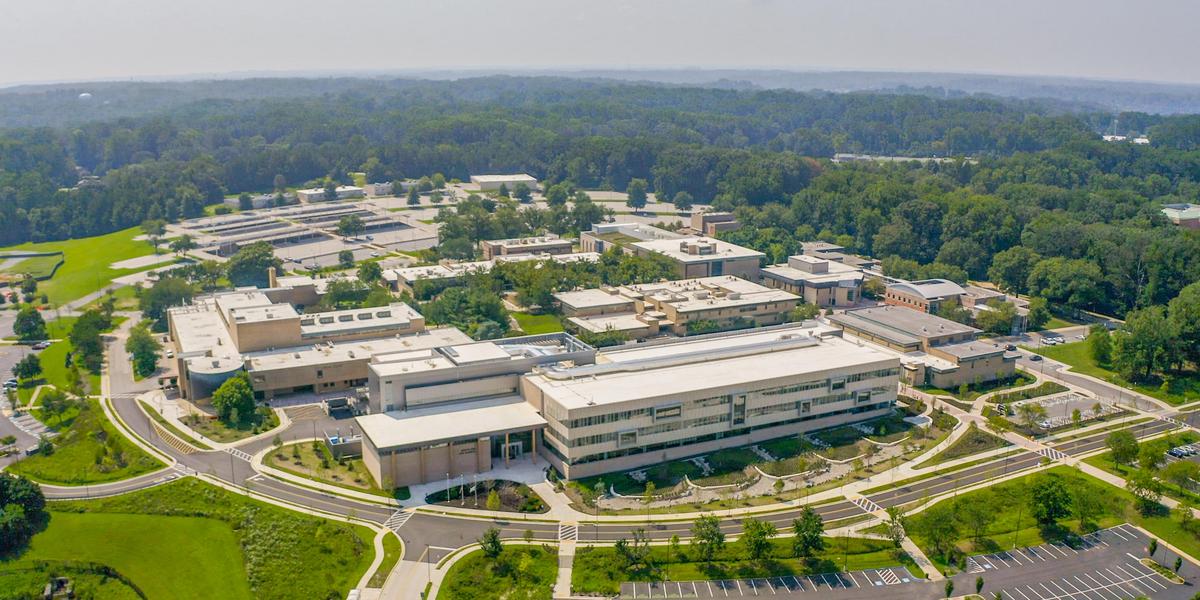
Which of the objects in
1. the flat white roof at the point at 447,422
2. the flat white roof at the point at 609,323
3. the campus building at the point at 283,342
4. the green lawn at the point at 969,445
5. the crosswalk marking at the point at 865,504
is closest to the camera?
the crosswalk marking at the point at 865,504

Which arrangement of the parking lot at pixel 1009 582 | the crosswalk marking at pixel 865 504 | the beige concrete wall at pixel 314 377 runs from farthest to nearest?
the beige concrete wall at pixel 314 377
the crosswalk marking at pixel 865 504
the parking lot at pixel 1009 582

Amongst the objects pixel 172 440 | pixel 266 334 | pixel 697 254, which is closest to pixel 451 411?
pixel 172 440

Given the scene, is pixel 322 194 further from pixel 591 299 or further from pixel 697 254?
pixel 591 299

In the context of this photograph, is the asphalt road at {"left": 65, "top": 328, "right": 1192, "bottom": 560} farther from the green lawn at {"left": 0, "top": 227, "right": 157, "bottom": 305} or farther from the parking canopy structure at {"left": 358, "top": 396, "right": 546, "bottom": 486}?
the green lawn at {"left": 0, "top": 227, "right": 157, "bottom": 305}

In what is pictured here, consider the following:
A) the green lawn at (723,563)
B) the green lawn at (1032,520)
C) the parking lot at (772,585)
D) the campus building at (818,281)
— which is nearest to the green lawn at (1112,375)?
the campus building at (818,281)

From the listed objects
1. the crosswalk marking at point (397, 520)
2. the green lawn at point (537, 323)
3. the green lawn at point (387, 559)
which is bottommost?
the green lawn at point (387, 559)

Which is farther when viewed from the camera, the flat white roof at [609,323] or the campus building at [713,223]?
the campus building at [713,223]

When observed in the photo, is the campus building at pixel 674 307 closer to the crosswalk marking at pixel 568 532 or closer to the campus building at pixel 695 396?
the campus building at pixel 695 396
